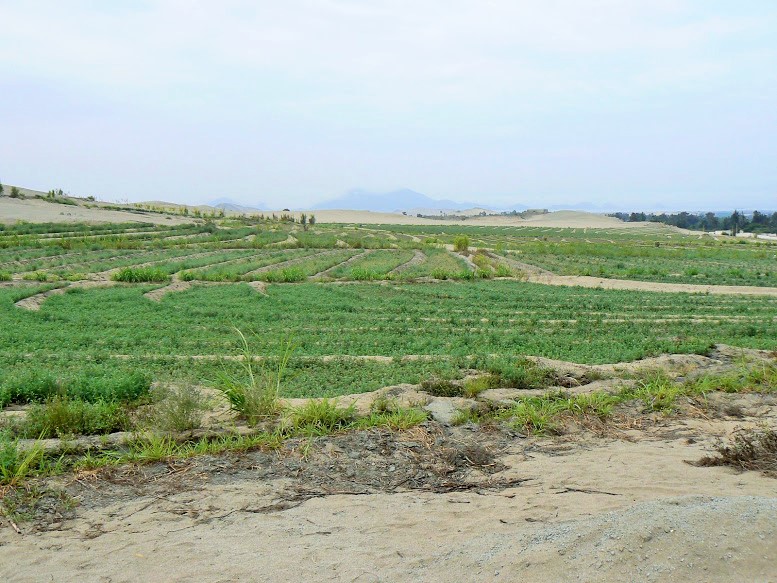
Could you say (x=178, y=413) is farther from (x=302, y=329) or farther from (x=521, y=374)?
(x=302, y=329)

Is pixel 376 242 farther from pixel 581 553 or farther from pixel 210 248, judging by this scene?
pixel 581 553

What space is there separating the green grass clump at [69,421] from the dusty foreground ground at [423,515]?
1.25 m

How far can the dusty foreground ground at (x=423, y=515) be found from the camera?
10.7 feet

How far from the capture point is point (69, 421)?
5.89 m

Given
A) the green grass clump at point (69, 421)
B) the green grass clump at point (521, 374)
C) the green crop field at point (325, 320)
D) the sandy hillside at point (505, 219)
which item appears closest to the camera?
the green grass clump at point (69, 421)

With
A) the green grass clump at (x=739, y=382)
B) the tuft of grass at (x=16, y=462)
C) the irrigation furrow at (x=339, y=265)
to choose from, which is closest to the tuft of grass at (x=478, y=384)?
the green grass clump at (x=739, y=382)

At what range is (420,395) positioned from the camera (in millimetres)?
7199

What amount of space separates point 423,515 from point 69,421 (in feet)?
12.4

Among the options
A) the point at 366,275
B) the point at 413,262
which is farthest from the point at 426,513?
the point at 413,262

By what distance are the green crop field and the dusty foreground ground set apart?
2.75 metres

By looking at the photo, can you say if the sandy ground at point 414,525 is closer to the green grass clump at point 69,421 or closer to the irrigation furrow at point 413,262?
the green grass clump at point 69,421

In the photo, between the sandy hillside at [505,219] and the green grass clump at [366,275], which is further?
the sandy hillside at [505,219]

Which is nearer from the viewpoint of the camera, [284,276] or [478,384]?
[478,384]

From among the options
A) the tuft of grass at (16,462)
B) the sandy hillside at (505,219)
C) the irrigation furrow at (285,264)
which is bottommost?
the tuft of grass at (16,462)
